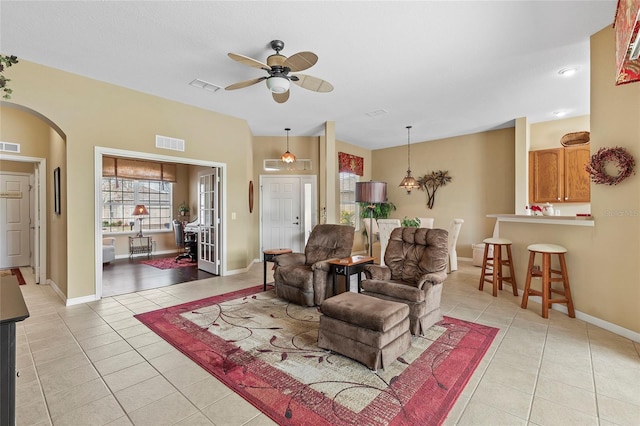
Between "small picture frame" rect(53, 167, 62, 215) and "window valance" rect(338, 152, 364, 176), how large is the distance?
18.1 feet

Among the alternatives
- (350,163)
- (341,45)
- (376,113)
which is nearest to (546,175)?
(376,113)

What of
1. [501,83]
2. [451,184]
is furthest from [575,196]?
[501,83]

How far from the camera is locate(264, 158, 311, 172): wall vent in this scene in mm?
7098

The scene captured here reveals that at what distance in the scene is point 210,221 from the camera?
5.68m

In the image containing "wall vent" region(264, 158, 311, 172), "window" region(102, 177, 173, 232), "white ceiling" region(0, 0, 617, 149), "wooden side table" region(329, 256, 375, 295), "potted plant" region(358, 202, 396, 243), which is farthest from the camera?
"potted plant" region(358, 202, 396, 243)

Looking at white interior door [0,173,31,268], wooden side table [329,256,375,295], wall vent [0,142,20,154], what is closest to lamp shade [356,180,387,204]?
wooden side table [329,256,375,295]

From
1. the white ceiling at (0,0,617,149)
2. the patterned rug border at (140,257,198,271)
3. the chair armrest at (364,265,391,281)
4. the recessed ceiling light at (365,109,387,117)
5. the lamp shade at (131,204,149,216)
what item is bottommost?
the patterned rug border at (140,257,198,271)

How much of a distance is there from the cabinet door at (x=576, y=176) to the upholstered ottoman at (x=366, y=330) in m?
5.02

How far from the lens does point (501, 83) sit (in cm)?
410

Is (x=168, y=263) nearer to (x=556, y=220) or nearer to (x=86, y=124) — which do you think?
(x=86, y=124)

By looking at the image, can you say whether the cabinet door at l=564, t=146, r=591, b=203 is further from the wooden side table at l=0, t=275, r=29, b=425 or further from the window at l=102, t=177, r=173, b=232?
the window at l=102, t=177, r=173, b=232

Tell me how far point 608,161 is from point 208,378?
168 inches

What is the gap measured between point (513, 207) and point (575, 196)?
113 centimetres

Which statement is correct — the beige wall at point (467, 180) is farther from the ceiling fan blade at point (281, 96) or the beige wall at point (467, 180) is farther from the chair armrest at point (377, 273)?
the ceiling fan blade at point (281, 96)
